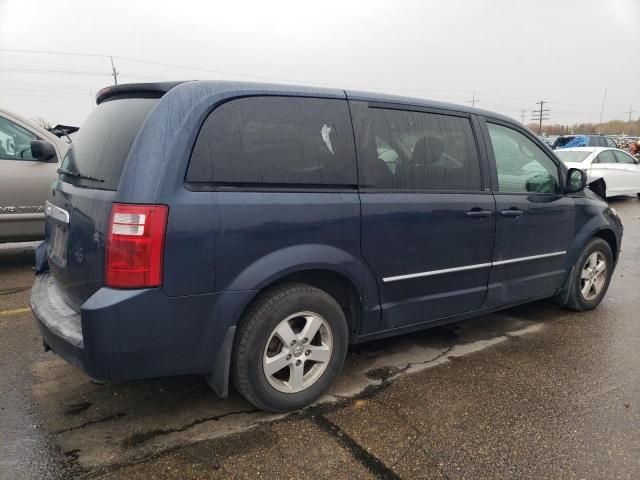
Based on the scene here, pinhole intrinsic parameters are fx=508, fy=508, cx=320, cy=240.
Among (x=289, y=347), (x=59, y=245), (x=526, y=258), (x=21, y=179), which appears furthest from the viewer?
(x=21, y=179)

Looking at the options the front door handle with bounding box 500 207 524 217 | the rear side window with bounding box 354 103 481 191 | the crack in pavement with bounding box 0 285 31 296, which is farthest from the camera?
the crack in pavement with bounding box 0 285 31 296

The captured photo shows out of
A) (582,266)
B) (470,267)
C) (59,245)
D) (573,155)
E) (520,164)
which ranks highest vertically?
(573,155)

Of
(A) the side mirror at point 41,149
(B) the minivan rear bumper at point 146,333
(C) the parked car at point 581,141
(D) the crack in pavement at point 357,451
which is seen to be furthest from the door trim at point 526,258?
(C) the parked car at point 581,141

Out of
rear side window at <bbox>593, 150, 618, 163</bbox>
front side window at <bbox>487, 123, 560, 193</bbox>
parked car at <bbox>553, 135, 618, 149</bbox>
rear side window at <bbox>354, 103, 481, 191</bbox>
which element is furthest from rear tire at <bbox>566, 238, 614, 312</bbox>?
parked car at <bbox>553, 135, 618, 149</bbox>

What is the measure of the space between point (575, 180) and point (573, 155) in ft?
34.2

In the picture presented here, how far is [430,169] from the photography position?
10.7 ft

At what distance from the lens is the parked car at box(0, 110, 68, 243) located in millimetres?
5441

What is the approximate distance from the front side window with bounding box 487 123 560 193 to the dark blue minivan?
0.26 ft

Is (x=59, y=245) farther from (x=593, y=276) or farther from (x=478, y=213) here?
(x=593, y=276)

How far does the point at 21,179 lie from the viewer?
5480 millimetres

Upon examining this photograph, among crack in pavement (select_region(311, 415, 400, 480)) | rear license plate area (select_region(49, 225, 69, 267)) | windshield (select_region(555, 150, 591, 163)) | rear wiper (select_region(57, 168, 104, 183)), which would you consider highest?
windshield (select_region(555, 150, 591, 163))

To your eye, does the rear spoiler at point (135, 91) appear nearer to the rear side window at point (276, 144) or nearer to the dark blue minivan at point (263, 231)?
the dark blue minivan at point (263, 231)

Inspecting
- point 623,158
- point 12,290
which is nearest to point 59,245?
point 12,290

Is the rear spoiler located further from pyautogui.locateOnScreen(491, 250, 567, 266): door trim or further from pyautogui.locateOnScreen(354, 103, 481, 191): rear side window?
pyautogui.locateOnScreen(491, 250, 567, 266): door trim
